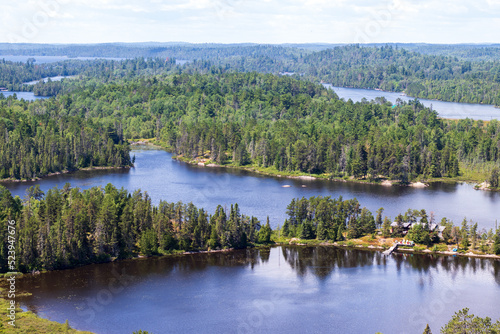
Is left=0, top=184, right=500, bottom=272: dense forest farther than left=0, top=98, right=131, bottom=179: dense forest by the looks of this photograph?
No

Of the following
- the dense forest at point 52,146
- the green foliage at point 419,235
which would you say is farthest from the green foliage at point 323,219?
the dense forest at point 52,146

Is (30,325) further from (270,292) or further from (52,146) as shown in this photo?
(52,146)

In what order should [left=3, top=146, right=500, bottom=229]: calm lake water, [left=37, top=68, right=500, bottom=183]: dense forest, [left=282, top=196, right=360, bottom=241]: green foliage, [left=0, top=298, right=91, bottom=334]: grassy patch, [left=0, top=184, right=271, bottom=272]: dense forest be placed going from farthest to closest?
1. [left=37, top=68, right=500, bottom=183]: dense forest
2. [left=3, top=146, right=500, bottom=229]: calm lake water
3. [left=282, top=196, right=360, bottom=241]: green foliage
4. [left=0, top=184, right=271, bottom=272]: dense forest
5. [left=0, top=298, right=91, bottom=334]: grassy patch

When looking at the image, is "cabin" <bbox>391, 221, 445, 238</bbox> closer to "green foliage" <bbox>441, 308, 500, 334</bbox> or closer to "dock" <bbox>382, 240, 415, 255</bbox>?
"dock" <bbox>382, 240, 415, 255</bbox>

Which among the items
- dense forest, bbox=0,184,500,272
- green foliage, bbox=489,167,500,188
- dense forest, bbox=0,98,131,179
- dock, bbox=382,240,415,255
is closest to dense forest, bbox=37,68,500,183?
green foliage, bbox=489,167,500,188

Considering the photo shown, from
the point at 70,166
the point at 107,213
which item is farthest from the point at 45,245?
the point at 70,166

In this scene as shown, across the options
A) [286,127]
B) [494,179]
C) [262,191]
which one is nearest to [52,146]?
[262,191]

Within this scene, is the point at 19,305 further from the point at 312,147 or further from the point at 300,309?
the point at 312,147
